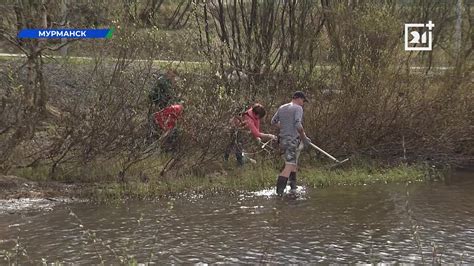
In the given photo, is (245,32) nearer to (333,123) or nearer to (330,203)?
(333,123)

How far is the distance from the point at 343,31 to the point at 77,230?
861 centimetres

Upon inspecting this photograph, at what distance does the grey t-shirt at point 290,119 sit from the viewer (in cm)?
1097

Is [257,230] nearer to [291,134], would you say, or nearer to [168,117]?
[291,134]

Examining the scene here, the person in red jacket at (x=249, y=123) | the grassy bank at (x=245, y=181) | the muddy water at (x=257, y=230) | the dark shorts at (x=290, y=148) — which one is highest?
the person in red jacket at (x=249, y=123)

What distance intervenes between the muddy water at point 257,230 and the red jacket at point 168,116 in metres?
1.67

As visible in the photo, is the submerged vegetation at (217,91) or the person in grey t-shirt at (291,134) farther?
the submerged vegetation at (217,91)

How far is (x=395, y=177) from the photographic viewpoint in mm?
12883

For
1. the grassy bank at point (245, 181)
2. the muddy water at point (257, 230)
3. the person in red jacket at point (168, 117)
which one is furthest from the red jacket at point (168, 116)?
the muddy water at point (257, 230)

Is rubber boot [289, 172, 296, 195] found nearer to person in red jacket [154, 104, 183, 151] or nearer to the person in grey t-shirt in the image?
the person in grey t-shirt

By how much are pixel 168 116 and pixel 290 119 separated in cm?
222

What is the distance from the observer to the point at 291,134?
1109cm

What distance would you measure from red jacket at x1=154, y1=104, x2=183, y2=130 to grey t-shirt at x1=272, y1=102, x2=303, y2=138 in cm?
184

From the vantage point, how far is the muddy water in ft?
23.5

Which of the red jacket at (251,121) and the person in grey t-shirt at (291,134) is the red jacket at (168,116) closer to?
the red jacket at (251,121)
